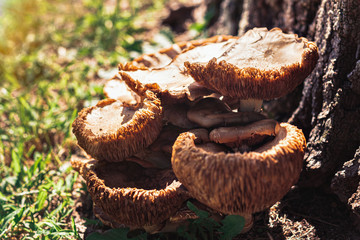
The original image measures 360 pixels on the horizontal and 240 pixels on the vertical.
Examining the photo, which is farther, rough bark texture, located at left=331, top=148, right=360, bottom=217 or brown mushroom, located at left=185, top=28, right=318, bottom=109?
rough bark texture, located at left=331, top=148, right=360, bottom=217

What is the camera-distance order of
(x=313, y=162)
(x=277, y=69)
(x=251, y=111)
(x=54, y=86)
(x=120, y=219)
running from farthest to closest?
(x=54, y=86)
(x=313, y=162)
(x=251, y=111)
(x=120, y=219)
(x=277, y=69)

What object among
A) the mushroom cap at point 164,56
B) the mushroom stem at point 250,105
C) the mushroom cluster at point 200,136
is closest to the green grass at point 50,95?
the mushroom cluster at point 200,136

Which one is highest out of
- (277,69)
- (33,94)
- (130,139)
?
(277,69)

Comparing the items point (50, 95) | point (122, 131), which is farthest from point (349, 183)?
point (50, 95)

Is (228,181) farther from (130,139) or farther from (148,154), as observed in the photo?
(148,154)

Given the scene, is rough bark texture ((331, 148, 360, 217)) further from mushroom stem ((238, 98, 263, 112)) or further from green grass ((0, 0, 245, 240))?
green grass ((0, 0, 245, 240))

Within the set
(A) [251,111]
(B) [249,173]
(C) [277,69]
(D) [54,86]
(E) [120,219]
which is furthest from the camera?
(D) [54,86]

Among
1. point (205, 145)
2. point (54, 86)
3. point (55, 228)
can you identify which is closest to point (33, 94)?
point (54, 86)

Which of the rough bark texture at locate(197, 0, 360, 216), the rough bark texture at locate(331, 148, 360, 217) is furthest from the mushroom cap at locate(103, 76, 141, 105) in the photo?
the rough bark texture at locate(331, 148, 360, 217)

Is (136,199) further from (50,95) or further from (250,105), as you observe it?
(50,95)
